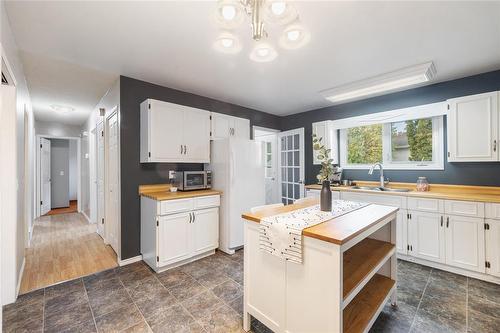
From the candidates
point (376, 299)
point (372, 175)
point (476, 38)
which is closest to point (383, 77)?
point (476, 38)

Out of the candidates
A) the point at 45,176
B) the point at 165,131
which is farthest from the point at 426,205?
the point at 45,176

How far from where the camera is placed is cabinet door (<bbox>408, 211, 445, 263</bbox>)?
262 centimetres

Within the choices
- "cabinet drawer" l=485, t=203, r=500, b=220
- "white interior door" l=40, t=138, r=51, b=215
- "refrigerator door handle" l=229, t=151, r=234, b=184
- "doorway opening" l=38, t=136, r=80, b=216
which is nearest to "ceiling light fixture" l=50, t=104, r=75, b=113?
"doorway opening" l=38, t=136, r=80, b=216

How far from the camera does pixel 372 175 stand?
376cm

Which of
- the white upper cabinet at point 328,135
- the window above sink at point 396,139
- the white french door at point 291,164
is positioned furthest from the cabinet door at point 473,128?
the white french door at point 291,164

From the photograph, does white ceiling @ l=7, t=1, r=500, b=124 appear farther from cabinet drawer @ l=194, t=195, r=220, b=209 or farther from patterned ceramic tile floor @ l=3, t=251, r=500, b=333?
patterned ceramic tile floor @ l=3, t=251, r=500, b=333

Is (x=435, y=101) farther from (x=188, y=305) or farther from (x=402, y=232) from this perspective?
(x=188, y=305)

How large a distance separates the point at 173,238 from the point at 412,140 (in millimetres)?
3813

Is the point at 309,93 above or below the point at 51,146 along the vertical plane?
above

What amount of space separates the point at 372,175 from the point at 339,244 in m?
3.08

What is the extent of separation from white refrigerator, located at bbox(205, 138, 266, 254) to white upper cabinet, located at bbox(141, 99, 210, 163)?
27 cm

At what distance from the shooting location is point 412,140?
3420 millimetres

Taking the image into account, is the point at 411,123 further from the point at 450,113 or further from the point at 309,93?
the point at 309,93

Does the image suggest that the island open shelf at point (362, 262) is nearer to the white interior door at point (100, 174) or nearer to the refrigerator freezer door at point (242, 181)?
the refrigerator freezer door at point (242, 181)
